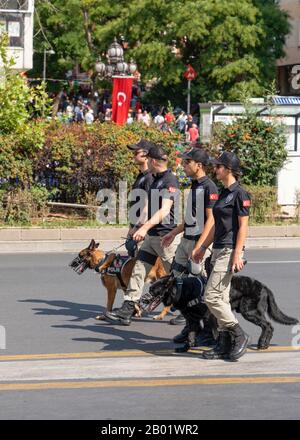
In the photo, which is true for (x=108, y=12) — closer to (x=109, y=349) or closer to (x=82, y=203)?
(x=82, y=203)

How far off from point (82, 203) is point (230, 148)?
10.1 feet

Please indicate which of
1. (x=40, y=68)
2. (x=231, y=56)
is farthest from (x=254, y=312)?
(x=40, y=68)

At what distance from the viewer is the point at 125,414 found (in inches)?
271

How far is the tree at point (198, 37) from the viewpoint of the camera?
38938 millimetres

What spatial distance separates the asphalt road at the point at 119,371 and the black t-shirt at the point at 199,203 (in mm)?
1076

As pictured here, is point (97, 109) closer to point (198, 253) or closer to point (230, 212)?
point (198, 253)

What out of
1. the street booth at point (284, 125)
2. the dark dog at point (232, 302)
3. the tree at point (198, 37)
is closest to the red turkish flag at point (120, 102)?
the street booth at point (284, 125)

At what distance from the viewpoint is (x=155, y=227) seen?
1054 cm

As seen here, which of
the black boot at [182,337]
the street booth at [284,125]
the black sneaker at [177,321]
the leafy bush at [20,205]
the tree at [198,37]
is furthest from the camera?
the tree at [198,37]

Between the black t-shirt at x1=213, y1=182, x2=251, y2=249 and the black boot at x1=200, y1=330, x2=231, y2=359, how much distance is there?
773mm

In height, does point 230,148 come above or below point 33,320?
above

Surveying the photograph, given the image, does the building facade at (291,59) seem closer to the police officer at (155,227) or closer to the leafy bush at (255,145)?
the leafy bush at (255,145)

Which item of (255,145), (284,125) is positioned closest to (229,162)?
(255,145)

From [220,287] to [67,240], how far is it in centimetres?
855
